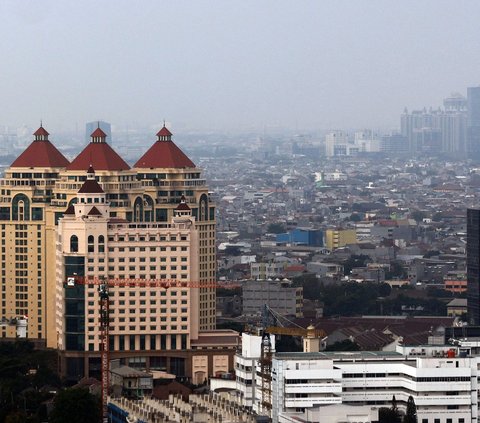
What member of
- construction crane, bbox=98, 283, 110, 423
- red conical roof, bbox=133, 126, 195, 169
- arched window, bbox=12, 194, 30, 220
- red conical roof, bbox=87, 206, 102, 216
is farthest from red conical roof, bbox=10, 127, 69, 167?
construction crane, bbox=98, 283, 110, 423

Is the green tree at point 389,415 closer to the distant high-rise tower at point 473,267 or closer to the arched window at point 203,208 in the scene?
the arched window at point 203,208

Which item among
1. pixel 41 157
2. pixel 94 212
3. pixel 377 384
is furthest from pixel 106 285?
pixel 377 384

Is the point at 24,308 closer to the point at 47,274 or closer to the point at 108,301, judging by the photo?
the point at 47,274

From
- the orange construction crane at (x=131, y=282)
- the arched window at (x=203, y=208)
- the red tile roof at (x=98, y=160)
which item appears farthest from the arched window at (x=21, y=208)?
the orange construction crane at (x=131, y=282)

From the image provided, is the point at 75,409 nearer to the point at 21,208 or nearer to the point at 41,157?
the point at 21,208

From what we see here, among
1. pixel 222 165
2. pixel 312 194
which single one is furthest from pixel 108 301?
pixel 222 165
